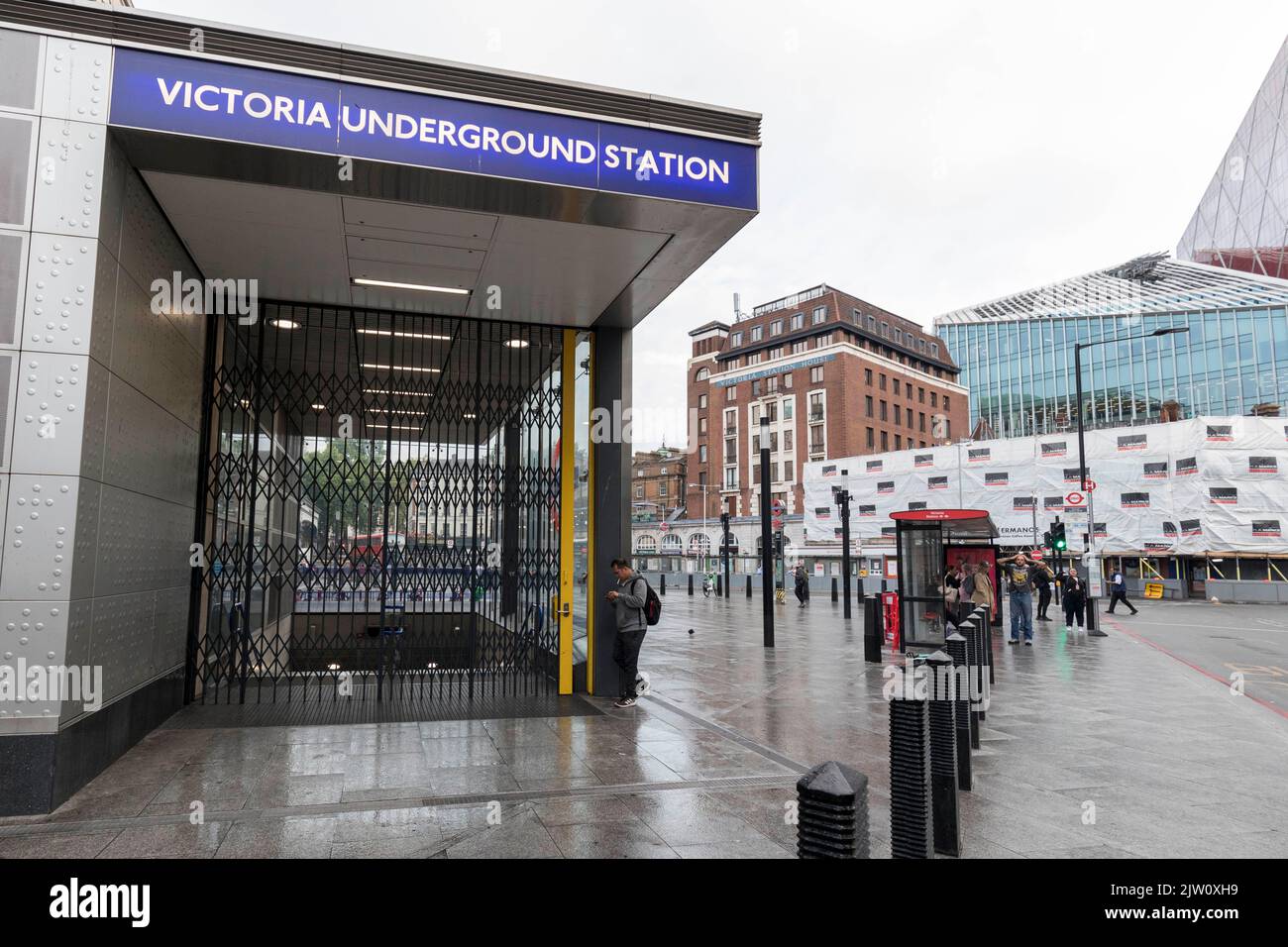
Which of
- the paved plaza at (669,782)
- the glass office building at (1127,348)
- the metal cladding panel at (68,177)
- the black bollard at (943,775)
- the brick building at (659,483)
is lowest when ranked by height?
the paved plaza at (669,782)

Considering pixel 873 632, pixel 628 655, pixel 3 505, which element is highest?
pixel 3 505

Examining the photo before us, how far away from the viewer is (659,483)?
9881cm

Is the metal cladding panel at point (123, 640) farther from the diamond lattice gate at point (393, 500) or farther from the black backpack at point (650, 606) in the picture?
the black backpack at point (650, 606)

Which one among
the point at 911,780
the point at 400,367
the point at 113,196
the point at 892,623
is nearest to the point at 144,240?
the point at 113,196

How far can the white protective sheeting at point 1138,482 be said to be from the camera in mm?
34812

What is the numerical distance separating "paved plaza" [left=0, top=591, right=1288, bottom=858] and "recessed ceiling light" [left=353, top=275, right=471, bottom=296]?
476 centimetres

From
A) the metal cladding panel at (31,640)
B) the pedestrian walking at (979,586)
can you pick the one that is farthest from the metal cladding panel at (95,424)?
the pedestrian walking at (979,586)

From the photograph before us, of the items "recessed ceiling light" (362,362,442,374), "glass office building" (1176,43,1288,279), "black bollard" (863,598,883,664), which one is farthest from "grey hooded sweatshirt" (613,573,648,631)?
"glass office building" (1176,43,1288,279)

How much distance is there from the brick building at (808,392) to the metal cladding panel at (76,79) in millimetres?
62378

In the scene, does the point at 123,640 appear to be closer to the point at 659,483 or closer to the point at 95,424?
the point at 95,424

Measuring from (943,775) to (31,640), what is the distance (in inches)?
229

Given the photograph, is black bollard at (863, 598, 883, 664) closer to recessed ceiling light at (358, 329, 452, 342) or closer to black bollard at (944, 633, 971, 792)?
black bollard at (944, 633, 971, 792)
